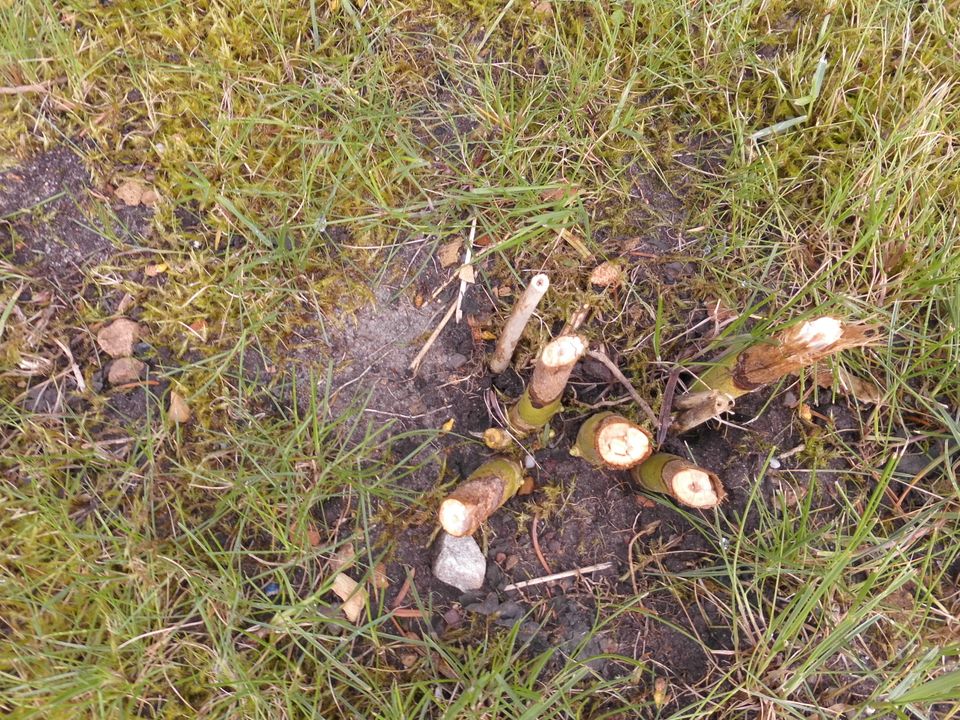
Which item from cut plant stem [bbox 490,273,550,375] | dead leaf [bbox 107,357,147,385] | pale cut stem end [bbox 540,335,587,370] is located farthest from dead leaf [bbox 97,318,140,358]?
pale cut stem end [bbox 540,335,587,370]

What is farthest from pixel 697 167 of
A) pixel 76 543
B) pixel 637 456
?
pixel 76 543

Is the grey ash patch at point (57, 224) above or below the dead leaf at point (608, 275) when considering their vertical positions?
above

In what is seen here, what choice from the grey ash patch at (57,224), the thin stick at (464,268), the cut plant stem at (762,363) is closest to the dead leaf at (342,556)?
the thin stick at (464,268)

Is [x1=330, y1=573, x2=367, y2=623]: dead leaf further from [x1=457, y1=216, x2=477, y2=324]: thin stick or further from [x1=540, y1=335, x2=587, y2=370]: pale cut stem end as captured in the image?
[x1=540, y1=335, x2=587, y2=370]: pale cut stem end

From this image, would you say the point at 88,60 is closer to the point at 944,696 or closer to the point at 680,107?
the point at 680,107

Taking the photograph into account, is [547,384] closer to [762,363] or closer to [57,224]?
[762,363]

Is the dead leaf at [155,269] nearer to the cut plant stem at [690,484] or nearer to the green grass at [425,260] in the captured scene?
the green grass at [425,260]
